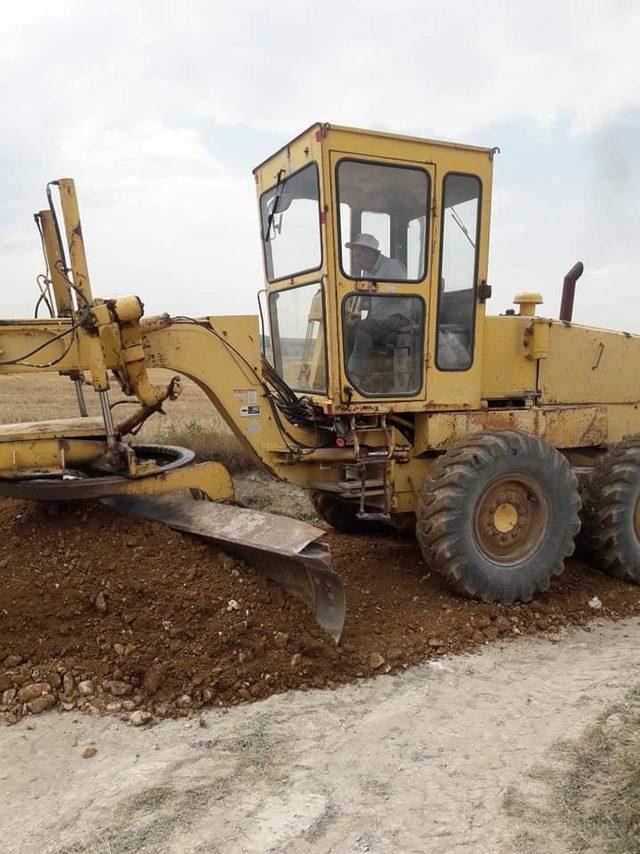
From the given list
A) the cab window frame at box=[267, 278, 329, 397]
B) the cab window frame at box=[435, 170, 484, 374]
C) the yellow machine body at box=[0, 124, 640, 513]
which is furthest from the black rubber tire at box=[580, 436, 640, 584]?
the cab window frame at box=[267, 278, 329, 397]

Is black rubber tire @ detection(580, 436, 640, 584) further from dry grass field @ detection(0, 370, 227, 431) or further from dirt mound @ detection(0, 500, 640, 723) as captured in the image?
dry grass field @ detection(0, 370, 227, 431)

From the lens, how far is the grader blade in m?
3.96

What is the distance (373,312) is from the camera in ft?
16.0

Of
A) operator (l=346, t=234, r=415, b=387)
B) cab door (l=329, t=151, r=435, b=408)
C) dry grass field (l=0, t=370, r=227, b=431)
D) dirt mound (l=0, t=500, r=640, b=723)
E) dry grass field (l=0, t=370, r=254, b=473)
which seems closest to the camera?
dirt mound (l=0, t=500, r=640, b=723)

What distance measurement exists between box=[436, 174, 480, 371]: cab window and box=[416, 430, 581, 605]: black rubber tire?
2.33ft

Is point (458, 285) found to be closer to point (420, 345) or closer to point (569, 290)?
point (420, 345)

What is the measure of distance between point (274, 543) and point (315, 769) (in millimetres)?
1305

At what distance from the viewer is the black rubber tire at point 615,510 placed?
17.9 ft

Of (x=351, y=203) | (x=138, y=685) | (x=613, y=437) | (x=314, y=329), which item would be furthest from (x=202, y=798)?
(x=613, y=437)

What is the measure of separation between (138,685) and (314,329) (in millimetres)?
2673

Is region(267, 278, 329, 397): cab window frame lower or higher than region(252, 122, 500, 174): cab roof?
lower

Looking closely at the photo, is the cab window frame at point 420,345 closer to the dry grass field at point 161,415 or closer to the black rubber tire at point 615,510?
the black rubber tire at point 615,510

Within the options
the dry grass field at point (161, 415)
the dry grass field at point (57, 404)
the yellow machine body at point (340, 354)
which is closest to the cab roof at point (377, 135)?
the yellow machine body at point (340, 354)

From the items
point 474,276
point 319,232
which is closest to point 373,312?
point 319,232
